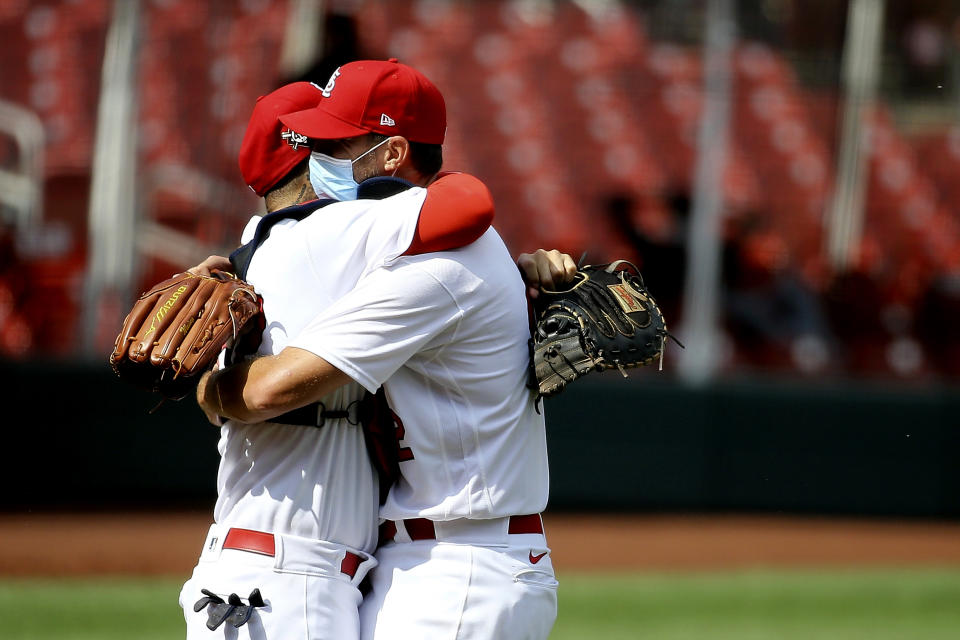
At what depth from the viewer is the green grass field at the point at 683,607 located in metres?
5.73

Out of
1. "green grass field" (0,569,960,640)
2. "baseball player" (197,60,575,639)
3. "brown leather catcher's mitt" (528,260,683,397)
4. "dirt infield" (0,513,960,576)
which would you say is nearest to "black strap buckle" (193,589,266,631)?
Result: "baseball player" (197,60,575,639)

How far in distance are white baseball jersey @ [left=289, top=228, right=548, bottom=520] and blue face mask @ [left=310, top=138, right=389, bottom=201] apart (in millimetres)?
276

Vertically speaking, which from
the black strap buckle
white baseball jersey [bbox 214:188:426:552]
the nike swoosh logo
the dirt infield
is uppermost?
white baseball jersey [bbox 214:188:426:552]

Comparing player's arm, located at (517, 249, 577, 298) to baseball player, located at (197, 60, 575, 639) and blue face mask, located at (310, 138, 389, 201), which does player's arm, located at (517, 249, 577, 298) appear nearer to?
baseball player, located at (197, 60, 575, 639)

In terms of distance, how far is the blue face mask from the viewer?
7.49ft

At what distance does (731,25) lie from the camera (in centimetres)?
912

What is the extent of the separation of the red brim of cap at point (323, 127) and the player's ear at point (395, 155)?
60 millimetres

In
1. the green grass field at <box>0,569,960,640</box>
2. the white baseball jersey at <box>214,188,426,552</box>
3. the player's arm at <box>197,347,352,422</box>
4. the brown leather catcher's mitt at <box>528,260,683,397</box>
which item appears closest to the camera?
the player's arm at <box>197,347,352,422</box>

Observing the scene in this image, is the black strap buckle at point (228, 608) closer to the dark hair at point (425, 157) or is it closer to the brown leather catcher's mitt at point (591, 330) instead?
the brown leather catcher's mitt at point (591, 330)

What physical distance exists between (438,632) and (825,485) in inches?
280

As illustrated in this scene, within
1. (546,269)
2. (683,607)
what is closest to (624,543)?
(683,607)

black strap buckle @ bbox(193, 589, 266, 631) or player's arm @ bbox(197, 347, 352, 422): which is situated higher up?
player's arm @ bbox(197, 347, 352, 422)

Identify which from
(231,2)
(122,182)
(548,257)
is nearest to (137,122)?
(122,182)

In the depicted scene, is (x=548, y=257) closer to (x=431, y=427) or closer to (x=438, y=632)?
(x=431, y=427)
